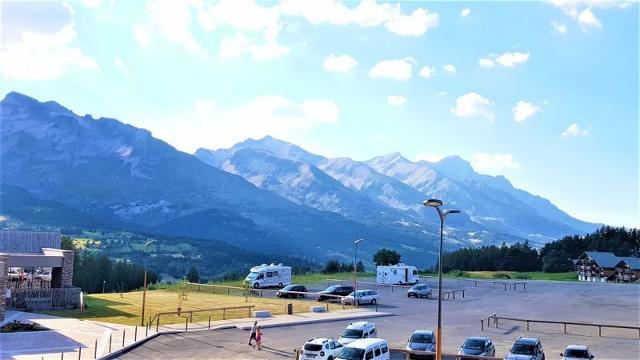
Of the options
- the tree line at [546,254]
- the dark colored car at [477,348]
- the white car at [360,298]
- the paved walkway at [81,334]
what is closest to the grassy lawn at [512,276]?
the tree line at [546,254]

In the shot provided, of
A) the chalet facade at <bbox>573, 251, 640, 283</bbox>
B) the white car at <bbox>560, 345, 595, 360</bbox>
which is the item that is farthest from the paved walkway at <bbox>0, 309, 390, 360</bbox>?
the chalet facade at <bbox>573, 251, 640, 283</bbox>

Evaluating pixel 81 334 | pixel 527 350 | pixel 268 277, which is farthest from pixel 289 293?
pixel 527 350

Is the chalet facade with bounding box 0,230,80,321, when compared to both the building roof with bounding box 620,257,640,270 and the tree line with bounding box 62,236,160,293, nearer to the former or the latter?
the tree line with bounding box 62,236,160,293

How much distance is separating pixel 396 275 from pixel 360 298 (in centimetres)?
2554

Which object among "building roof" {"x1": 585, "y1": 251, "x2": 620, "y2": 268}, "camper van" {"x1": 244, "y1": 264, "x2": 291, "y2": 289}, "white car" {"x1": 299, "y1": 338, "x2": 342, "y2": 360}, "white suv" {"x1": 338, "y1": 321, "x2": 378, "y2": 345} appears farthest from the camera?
"building roof" {"x1": 585, "y1": 251, "x2": 620, "y2": 268}

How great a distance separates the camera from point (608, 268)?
126000 millimetres

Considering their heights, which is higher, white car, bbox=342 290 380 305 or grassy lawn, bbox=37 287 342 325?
white car, bbox=342 290 380 305

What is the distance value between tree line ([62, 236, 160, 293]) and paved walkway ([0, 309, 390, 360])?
80323mm

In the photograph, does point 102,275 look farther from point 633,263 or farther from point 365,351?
point 365,351

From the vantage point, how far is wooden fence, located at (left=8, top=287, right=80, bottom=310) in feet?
173

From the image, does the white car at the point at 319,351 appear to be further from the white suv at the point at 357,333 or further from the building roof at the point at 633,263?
the building roof at the point at 633,263

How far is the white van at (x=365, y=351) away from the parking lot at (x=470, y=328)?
5921mm

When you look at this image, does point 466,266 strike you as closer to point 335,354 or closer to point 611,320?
point 611,320

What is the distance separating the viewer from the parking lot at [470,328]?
36.8 m
